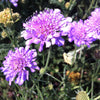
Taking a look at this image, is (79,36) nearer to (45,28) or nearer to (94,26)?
(94,26)

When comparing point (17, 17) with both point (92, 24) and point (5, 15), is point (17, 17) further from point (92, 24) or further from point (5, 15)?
point (92, 24)

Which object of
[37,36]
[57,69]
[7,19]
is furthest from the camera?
[57,69]

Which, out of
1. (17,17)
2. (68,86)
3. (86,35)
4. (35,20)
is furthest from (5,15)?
(68,86)

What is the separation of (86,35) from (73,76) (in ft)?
1.91

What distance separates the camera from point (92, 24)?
1.11 m

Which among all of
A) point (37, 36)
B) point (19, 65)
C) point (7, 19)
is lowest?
point (19, 65)

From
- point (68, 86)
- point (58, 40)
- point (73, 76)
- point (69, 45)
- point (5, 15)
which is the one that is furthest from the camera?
point (69, 45)

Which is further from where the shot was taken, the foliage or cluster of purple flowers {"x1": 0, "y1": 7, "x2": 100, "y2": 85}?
the foliage

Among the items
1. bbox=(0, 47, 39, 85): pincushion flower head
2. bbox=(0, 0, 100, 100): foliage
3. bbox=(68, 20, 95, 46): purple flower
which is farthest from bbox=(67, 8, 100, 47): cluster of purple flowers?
bbox=(0, 47, 39, 85): pincushion flower head

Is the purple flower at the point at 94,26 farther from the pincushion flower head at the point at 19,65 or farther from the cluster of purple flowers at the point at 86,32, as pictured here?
the pincushion flower head at the point at 19,65

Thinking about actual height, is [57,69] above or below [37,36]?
below

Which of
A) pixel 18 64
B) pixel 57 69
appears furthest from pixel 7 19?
pixel 57 69

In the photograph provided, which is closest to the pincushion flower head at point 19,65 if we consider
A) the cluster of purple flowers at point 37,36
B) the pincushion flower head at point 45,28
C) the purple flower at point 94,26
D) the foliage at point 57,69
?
the cluster of purple flowers at point 37,36

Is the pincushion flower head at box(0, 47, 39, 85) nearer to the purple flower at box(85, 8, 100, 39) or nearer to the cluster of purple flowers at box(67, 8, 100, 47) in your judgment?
the cluster of purple flowers at box(67, 8, 100, 47)
